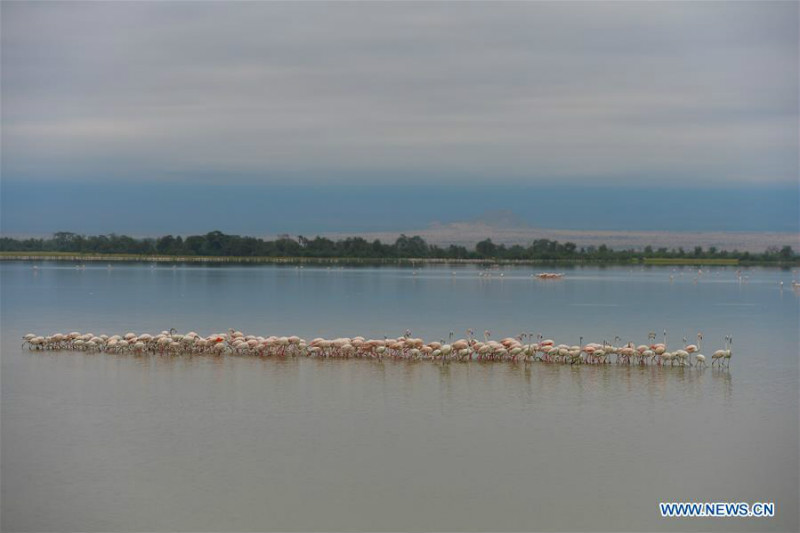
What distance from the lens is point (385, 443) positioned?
15.7m

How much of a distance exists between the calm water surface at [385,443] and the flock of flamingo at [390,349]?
0.59m

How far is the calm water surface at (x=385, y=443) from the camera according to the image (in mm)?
12594

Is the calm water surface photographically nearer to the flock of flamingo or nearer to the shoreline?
the flock of flamingo

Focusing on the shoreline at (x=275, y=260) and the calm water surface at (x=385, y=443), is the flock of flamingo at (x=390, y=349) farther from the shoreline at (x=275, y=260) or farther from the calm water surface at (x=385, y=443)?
the shoreline at (x=275, y=260)

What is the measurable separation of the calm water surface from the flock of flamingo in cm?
59

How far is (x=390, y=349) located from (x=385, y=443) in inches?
380

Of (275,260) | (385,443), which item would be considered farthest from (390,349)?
(275,260)

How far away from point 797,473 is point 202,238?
6269 inches

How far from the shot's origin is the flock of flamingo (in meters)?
24.4

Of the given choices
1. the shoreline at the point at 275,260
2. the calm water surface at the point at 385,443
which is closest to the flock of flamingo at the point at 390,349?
the calm water surface at the point at 385,443

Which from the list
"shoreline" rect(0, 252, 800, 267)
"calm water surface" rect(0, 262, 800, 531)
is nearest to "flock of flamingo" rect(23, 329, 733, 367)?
"calm water surface" rect(0, 262, 800, 531)

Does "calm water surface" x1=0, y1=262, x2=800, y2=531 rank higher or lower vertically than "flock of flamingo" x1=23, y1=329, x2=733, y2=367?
lower

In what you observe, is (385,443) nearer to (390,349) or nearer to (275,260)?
A: (390,349)

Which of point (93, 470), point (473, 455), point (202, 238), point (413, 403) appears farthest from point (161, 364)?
point (202, 238)
